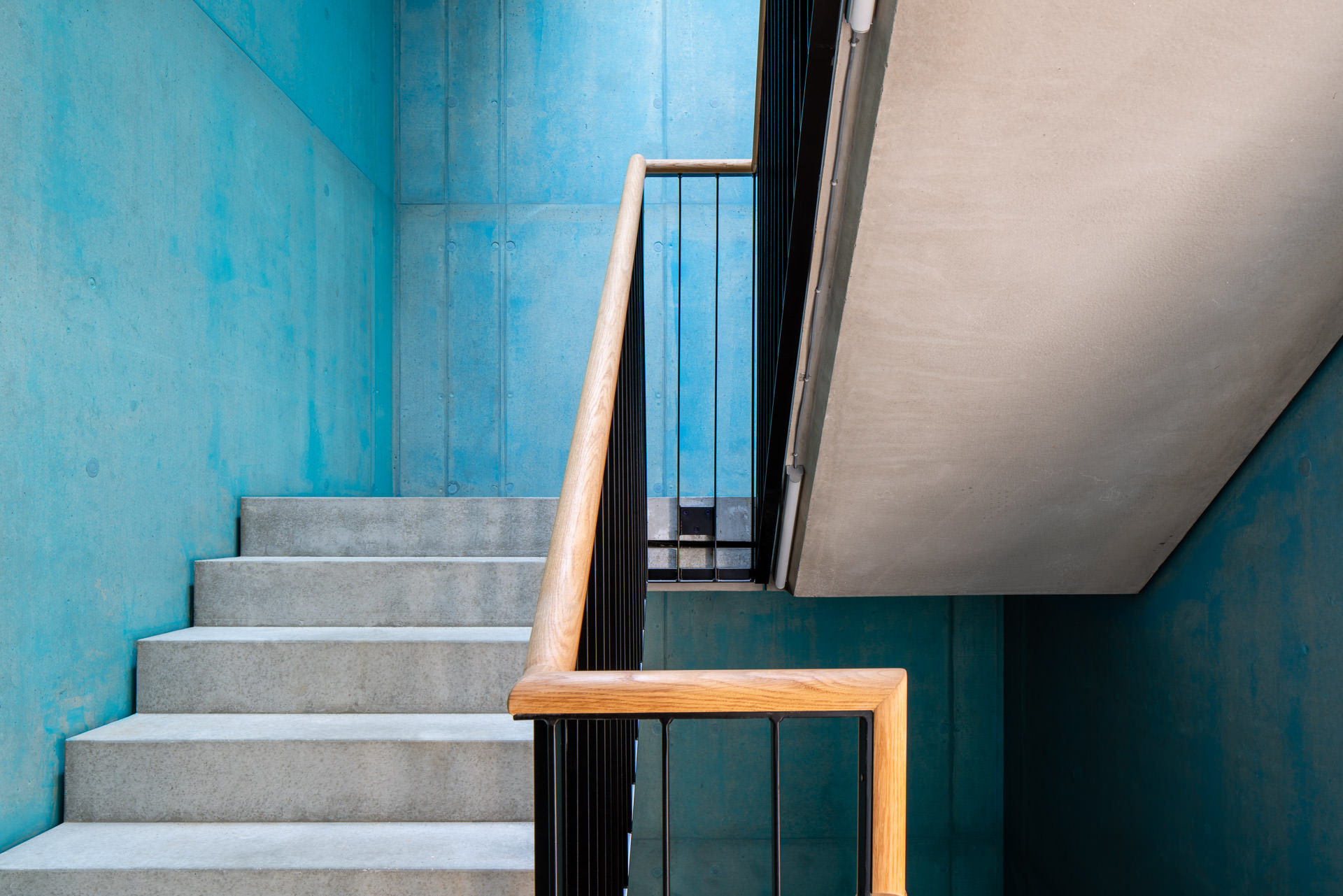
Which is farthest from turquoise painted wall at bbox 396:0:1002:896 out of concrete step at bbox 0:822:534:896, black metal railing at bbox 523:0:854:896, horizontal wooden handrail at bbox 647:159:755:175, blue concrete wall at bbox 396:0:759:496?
concrete step at bbox 0:822:534:896

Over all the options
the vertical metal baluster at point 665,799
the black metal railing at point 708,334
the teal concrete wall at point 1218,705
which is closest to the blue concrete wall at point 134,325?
the vertical metal baluster at point 665,799

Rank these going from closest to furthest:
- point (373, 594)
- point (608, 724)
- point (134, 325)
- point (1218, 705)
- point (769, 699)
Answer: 1. point (769, 699)
2. point (608, 724)
3. point (134, 325)
4. point (373, 594)
5. point (1218, 705)

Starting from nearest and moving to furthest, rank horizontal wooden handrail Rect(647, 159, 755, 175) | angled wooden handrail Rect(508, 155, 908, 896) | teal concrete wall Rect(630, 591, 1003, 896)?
1. angled wooden handrail Rect(508, 155, 908, 896)
2. horizontal wooden handrail Rect(647, 159, 755, 175)
3. teal concrete wall Rect(630, 591, 1003, 896)

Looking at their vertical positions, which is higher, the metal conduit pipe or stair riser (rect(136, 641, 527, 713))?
the metal conduit pipe

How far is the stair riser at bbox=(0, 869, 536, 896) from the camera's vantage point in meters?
1.60

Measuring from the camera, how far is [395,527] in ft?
8.82

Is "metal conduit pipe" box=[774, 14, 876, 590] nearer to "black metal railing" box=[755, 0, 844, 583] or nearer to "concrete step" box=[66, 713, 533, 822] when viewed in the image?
"black metal railing" box=[755, 0, 844, 583]

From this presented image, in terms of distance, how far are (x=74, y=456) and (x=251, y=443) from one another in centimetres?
83

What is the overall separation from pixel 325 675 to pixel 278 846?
0.46 m

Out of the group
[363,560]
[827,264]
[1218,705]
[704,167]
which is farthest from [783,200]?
[1218,705]

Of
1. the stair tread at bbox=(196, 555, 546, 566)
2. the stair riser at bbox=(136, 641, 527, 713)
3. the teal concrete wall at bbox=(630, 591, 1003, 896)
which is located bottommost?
the teal concrete wall at bbox=(630, 591, 1003, 896)

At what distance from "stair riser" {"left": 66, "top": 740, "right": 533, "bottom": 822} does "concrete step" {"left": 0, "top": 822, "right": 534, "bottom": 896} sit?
10cm

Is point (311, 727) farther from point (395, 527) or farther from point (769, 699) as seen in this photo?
point (769, 699)

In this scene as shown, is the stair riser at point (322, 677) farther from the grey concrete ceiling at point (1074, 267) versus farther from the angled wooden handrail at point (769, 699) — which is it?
the angled wooden handrail at point (769, 699)
